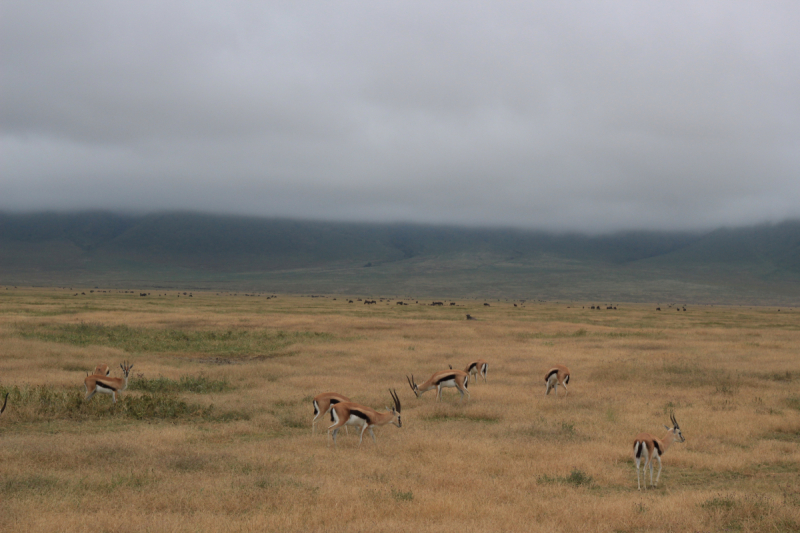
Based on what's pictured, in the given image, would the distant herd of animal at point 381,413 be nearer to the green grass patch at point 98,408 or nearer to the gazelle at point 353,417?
the gazelle at point 353,417

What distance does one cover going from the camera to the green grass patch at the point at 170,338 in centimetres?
3102

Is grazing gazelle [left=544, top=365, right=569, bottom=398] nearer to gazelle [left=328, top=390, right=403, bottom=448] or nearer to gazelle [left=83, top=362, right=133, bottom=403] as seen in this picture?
gazelle [left=328, top=390, right=403, bottom=448]

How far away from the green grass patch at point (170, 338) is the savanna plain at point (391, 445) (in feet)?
4.79

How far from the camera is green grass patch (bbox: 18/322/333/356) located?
1221 inches

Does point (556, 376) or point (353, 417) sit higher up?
point (353, 417)

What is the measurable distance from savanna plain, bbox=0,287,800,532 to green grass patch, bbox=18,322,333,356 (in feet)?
Answer: 4.79

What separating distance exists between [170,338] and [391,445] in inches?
981

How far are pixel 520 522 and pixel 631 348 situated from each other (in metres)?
27.6

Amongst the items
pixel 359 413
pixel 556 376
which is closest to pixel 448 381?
pixel 556 376

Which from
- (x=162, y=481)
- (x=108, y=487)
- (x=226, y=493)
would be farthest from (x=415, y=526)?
(x=108, y=487)

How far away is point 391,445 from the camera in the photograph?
1355 cm

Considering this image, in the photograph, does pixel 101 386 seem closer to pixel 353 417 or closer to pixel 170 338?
pixel 353 417

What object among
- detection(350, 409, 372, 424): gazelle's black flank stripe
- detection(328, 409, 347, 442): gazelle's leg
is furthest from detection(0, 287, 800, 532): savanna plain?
detection(350, 409, 372, 424): gazelle's black flank stripe

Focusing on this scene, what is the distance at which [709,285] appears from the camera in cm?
18688
